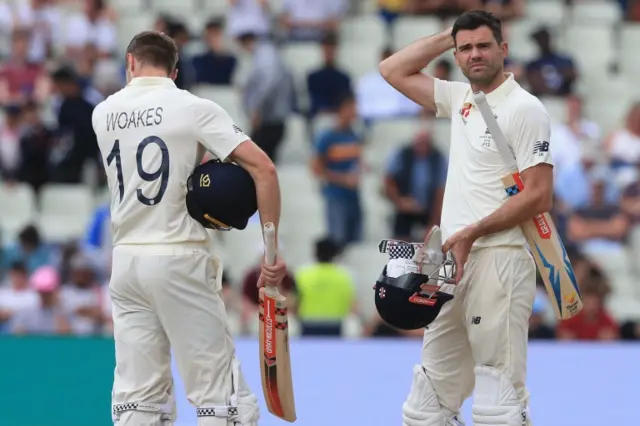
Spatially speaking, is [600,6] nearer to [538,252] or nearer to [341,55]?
[341,55]

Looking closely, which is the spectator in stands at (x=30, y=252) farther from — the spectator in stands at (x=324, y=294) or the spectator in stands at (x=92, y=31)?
the spectator in stands at (x=92, y=31)

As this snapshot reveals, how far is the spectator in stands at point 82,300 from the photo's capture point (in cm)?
1201

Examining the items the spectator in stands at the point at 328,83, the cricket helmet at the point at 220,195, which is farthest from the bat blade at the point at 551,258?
the spectator in stands at the point at 328,83

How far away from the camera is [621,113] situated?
15500 millimetres

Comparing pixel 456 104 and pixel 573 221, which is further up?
pixel 456 104

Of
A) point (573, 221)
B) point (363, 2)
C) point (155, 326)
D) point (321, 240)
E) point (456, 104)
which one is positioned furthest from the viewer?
point (363, 2)

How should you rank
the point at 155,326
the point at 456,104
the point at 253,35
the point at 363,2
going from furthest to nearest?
the point at 363,2 → the point at 253,35 → the point at 456,104 → the point at 155,326

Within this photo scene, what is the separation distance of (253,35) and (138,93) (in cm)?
845

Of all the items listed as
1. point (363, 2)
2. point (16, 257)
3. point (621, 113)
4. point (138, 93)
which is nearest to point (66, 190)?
point (16, 257)

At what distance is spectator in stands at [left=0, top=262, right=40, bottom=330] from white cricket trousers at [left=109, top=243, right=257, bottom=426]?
5882 mm

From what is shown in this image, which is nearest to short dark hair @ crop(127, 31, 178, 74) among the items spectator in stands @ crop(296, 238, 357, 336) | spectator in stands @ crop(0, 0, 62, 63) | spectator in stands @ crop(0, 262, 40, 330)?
spectator in stands @ crop(296, 238, 357, 336)

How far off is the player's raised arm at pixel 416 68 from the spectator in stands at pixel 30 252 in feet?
20.8

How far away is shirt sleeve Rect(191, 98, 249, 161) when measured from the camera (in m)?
6.47

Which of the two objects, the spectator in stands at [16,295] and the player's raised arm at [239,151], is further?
the spectator in stands at [16,295]
